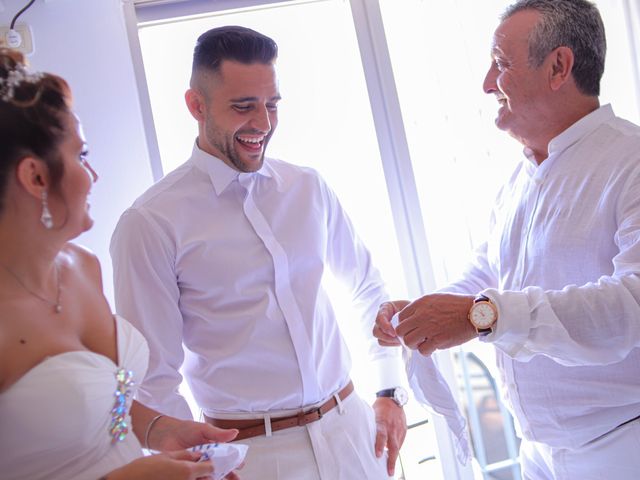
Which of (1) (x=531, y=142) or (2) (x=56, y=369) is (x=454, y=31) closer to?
(1) (x=531, y=142)

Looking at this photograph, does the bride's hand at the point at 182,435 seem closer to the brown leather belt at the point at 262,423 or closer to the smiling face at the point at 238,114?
the brown leather belt at the point at 262,423

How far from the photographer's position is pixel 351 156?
8.87ft

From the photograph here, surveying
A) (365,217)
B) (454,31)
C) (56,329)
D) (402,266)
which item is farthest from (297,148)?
(56,329)

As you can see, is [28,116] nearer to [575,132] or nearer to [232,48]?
[232,48]

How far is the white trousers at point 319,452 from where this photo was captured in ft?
5.87

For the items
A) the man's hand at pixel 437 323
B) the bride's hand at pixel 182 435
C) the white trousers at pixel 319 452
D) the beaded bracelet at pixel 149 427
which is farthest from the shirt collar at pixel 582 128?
the beaded bracelet at pixel 149 427

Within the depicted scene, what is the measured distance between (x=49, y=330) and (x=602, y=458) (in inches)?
51.9

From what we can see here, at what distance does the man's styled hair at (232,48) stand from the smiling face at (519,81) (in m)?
0.70

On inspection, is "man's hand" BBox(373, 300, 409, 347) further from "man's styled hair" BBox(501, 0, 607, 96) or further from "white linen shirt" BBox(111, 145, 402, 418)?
"man's styled hair" BBox(501, 0, 607, 96)

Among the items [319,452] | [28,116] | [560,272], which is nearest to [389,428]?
[319,452]

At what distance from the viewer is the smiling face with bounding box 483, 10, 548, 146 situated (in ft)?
5.98

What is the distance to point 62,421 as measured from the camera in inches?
→ 46.7

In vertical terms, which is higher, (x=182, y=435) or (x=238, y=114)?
(x=238, y=114)

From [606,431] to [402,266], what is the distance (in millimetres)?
1157
